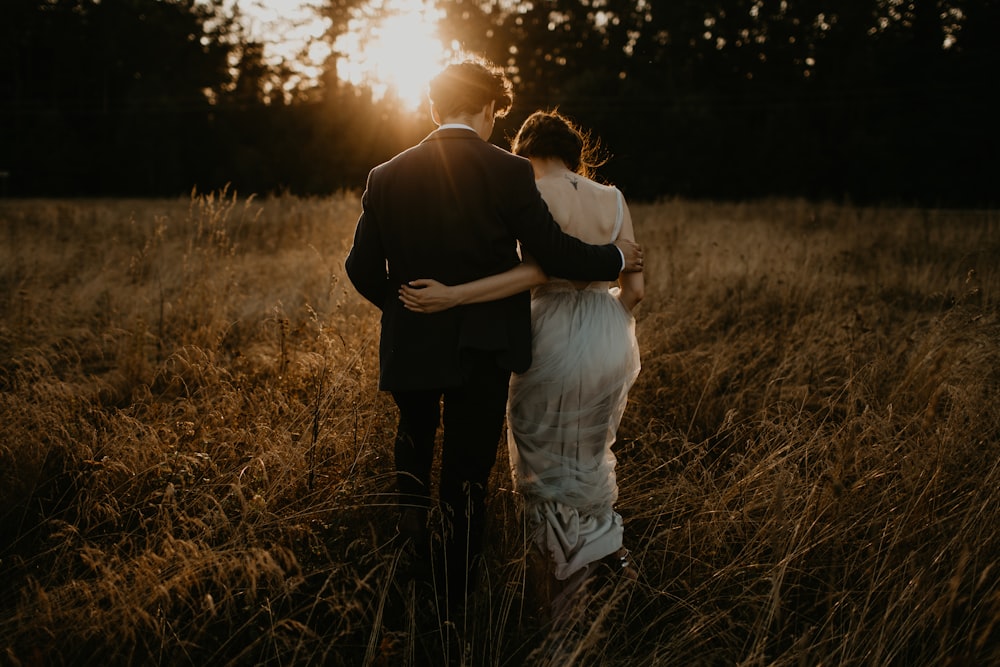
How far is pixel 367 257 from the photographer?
221 centimetres

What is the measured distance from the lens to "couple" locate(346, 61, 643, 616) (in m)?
2.09

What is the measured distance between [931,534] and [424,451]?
191 cm

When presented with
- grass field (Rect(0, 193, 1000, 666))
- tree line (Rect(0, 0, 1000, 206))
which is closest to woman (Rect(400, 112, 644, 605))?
grass field (Rect(0, 193, 1000, 666))

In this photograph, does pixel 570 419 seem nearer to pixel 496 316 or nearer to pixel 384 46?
pixel 496 316

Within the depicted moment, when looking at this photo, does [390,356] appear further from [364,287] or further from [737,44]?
[737,44]

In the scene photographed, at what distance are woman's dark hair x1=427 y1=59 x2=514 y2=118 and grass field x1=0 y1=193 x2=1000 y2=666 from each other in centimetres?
119

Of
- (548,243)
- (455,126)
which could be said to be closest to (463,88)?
(455,126)

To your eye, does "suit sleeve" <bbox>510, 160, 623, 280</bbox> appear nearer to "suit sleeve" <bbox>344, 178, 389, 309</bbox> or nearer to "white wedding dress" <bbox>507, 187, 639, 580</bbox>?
"white wedding dress" <bbox>507, 187, 639, 580</bbox>

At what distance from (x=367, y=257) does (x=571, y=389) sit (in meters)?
0.84

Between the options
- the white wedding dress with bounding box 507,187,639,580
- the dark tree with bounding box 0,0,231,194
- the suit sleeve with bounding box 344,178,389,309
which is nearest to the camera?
the suit sleeve with bounding box 344,178,389,309

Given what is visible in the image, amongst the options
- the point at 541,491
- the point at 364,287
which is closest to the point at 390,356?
the point at 364,287

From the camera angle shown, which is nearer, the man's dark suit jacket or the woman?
the man's dark suit jacket

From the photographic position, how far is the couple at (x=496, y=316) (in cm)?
209

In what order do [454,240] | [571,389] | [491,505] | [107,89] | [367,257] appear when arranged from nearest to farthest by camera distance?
1. [454,240]
2. [367,257]
3. [571,389]
4. [491,505]
5. [107,89]
